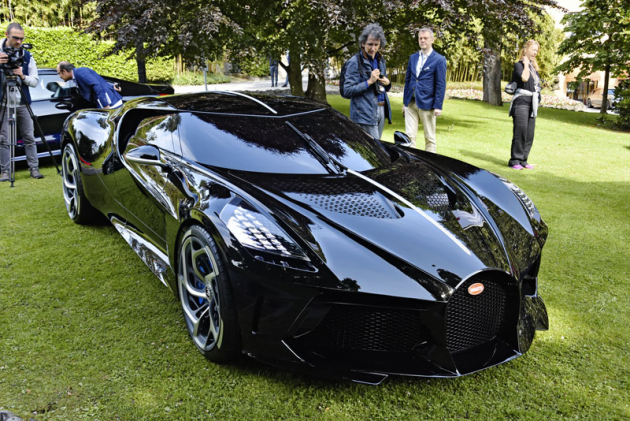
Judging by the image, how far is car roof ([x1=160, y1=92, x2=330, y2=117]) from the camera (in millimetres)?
3512

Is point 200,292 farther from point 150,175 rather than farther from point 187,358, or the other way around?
point 150,175

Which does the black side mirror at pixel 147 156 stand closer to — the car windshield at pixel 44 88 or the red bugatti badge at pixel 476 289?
the red bugatti badge at pixel 476 289

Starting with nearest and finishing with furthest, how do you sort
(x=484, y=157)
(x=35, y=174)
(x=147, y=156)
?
1. (x=147, y=156)
2. (x=35, y=174)
3. (x=484, y=157)

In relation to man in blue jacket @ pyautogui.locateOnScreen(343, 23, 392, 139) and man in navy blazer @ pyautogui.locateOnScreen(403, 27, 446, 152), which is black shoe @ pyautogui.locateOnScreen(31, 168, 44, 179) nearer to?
man in blue jacket @ pyautogui.locateOnScreen(343, 23, 392, 139)

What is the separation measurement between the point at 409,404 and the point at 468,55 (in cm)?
3269

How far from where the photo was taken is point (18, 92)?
639 centimetres

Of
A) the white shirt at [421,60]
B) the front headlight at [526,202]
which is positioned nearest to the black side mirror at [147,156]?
the front headlight at [526,202]

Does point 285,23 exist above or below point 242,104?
above

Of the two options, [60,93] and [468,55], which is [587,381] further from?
[468,55]

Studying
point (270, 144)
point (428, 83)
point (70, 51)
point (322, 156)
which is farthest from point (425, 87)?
point (70, 51)

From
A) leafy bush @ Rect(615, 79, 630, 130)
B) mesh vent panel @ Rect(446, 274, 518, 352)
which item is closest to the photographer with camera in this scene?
mesh vent panel @ Rect(446, 274, 518, 352)

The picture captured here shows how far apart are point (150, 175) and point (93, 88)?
4.18 meters

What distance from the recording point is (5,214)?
5117 mm

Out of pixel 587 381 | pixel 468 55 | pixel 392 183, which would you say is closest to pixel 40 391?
pixel 392 183
